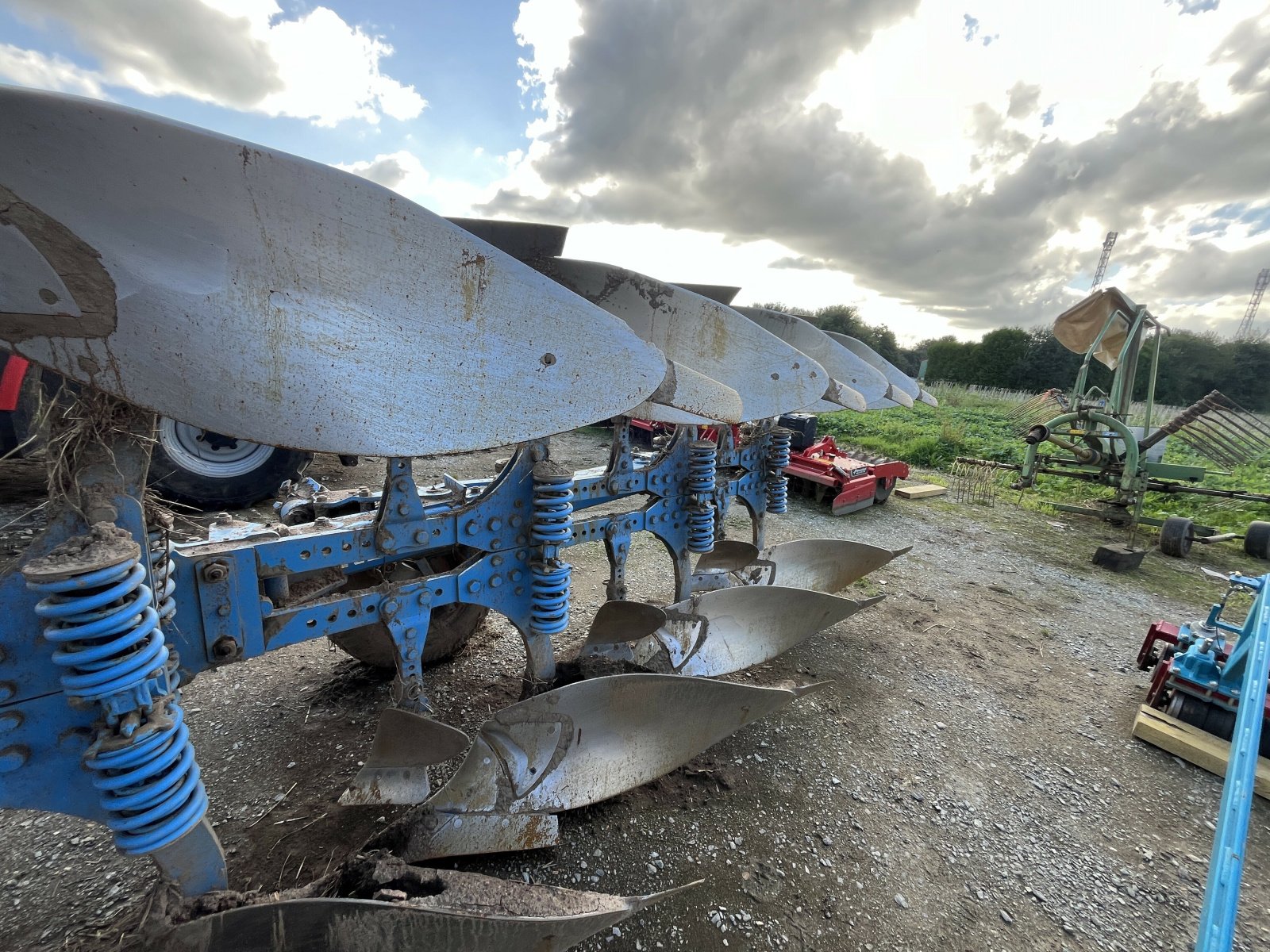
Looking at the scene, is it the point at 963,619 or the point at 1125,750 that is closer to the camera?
the point at 1125,750

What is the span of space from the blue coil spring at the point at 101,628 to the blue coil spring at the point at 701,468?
8.39 feet

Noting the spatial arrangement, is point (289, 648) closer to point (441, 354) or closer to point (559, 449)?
point (441, 354)

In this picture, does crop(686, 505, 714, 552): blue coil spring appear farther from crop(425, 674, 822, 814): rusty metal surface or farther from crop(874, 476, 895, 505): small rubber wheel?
crop(874, 476, 895, 505): small rubber wheel

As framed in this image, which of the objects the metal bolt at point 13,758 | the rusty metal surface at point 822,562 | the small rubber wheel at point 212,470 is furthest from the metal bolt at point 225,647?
the small rubber wheel at point 212,470

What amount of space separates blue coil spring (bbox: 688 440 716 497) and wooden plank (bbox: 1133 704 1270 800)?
2827 mm

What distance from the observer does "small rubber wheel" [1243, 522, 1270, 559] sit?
258 inches

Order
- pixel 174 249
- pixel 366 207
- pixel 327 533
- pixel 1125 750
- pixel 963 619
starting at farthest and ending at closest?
pixel 963 619 → pixel 1125 750 → pixel 327 533 → pixel 366 207 → pixel 174 249

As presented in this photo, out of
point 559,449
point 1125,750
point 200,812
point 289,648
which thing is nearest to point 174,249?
point 200,812

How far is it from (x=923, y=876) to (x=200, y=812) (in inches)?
99.4

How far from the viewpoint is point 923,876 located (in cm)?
221

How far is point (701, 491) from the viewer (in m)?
3.31

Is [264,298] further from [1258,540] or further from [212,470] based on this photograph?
[1258,540]

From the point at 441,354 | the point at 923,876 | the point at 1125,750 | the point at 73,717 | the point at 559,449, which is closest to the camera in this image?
the point at 73,717

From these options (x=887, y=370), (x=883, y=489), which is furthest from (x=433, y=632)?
(x=883, y=489)
